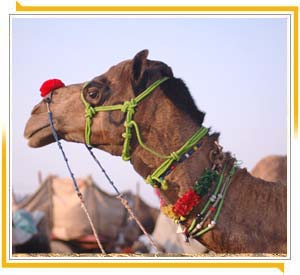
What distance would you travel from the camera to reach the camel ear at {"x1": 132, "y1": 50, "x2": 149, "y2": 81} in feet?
13.2

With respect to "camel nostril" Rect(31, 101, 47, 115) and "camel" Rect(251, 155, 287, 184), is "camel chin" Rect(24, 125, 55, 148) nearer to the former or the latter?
"camel nostril" Rect(31, 101, 47, 115)

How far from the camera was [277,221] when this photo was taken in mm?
3990

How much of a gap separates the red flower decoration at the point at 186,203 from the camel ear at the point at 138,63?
79cm

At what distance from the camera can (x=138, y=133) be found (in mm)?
3986

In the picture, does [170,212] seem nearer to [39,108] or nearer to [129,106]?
[129,106]

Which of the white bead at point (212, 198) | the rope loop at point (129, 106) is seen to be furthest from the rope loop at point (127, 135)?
the white bead at point (212, 198)

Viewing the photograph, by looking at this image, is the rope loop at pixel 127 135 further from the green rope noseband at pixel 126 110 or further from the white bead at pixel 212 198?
the white bead at pixel 212 198

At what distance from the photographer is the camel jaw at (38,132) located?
415 centimetres

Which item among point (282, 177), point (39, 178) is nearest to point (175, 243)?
point (282, 177)

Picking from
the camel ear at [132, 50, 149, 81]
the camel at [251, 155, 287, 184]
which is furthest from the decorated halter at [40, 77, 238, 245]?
the camel at [251, 155, 287, 184]
